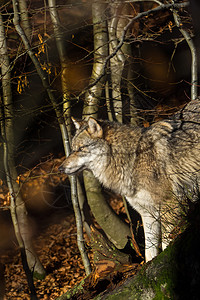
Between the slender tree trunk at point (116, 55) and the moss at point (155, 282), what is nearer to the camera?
the moss at point (155, 282)

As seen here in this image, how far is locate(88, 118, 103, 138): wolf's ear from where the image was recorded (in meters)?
4.92

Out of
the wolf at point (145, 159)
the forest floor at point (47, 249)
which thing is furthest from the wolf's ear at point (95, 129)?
the forest floor at point (47, 249)

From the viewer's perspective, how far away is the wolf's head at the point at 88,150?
5.00m

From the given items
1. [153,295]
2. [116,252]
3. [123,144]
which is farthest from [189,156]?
[153,295]

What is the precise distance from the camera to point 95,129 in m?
5.01

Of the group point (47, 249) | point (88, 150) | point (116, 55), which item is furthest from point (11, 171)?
point (116, 55)

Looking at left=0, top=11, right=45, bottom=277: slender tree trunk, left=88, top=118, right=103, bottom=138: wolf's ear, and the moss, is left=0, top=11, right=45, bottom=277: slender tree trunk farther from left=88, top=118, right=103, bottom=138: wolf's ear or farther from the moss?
the moss

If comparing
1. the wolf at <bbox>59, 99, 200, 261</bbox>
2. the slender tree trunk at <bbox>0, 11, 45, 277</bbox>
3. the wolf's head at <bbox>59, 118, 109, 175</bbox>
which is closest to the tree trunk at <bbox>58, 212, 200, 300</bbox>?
the wolf at <bbox>59, 99, 200, 261</bbox>

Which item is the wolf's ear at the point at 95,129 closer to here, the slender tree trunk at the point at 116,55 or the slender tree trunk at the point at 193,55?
the slender tree trunk at the point at 116,55

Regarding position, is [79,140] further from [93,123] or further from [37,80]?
[37,80]

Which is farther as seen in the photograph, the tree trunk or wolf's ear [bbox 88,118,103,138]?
wolf's ear [bbox 88,118,103,138]

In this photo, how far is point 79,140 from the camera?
5074 millimetres

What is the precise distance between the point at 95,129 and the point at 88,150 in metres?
0.38

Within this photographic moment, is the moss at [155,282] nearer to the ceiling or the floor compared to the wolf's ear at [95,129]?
nearer to the floor
